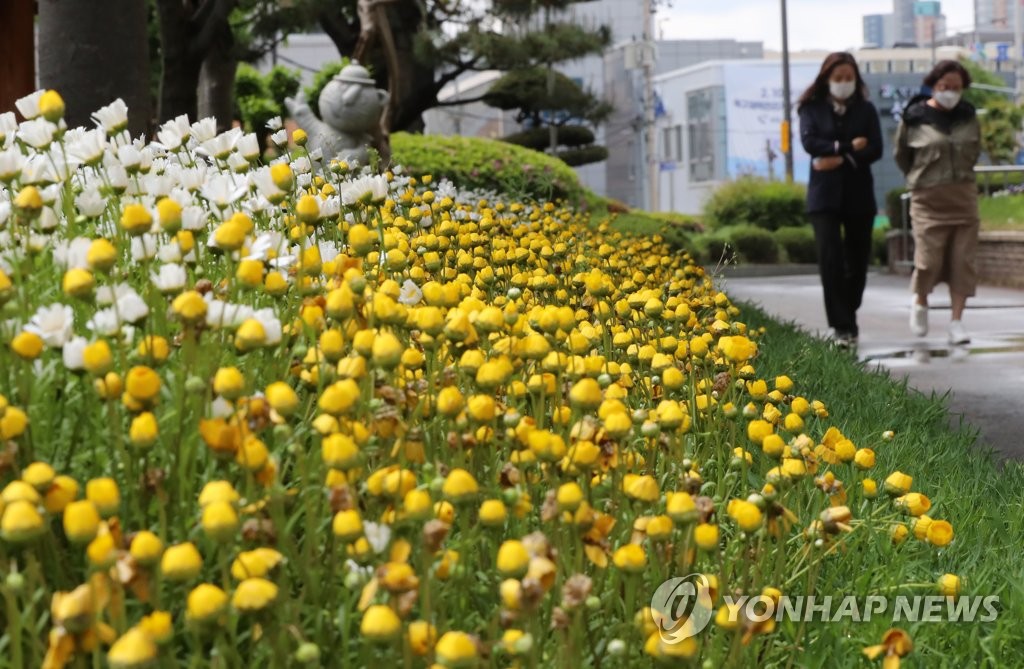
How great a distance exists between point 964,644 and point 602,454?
0.84 metres

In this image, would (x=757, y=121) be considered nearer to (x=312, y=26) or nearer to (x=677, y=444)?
(x=312, y=26)

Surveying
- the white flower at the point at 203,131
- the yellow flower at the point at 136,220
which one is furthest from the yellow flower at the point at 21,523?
the white flower at the point at 203,131

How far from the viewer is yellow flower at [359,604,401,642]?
1.52 metres

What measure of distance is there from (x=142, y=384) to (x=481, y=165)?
12.4 m

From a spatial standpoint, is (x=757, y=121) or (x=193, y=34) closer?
(x=193, y=34)

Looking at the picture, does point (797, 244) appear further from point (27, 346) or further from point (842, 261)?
point (27, 346)

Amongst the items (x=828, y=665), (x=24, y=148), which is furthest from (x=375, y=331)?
(x=24, y=148)

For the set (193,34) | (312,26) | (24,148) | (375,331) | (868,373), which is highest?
(312,26)

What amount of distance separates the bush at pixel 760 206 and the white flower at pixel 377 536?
27031 mm

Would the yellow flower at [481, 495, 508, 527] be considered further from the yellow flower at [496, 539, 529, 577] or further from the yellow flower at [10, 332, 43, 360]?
the yellow flower at [10, 332, 43, 360]

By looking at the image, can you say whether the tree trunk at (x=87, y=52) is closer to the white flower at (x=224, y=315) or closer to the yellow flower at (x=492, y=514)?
the white flower at (x=224, y=315)

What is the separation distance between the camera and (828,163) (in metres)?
8.68

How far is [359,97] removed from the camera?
9.92m

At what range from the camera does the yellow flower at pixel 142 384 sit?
1.73 meters
